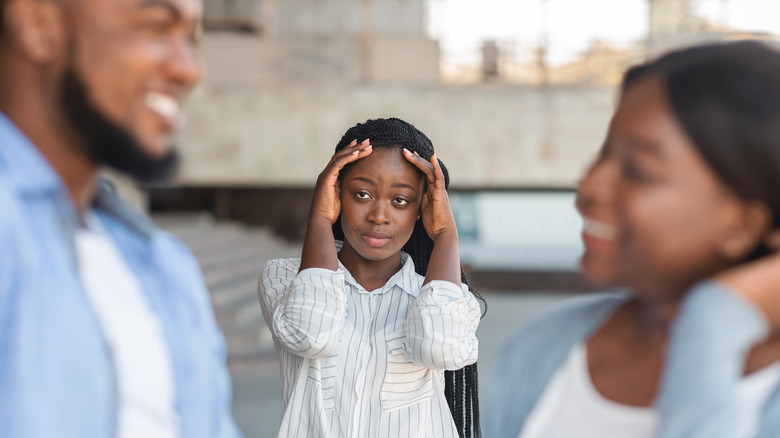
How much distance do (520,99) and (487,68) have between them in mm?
1116

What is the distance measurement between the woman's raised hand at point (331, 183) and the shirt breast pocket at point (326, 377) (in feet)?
1.22

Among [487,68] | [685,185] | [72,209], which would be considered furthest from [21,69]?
[487,68]

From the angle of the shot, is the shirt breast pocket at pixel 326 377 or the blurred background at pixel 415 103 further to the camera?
the blurred background at pixel 415 103

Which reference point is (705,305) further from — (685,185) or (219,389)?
(219,389)

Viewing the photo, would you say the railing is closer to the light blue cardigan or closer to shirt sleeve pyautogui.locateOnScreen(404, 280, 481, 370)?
shirt sleeve pyautogui.locateOnScreen(404, 280, 481, 370)

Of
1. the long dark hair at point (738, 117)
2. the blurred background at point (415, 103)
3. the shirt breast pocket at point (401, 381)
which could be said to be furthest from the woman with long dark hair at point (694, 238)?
the blurred background at point (415, 103)

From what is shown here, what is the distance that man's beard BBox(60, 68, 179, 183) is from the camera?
935 millimetres

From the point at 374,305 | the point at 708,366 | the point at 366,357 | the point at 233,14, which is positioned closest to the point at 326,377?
the point at 366,357

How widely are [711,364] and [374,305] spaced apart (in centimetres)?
127

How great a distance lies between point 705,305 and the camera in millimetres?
876

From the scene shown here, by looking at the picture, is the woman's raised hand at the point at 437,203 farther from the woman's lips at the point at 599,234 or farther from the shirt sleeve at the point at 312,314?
the woman's lips at the point at 599,234

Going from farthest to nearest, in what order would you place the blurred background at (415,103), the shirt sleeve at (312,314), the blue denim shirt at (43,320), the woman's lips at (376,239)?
the blurred background at (415,103)
the woman's lips at (376,239)
the shirt sleeve at (312,314)
the blue denim shirt at (43,320)

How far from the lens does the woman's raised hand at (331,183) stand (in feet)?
6.62

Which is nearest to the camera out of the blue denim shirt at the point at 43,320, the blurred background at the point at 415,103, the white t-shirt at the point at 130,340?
the blue denim shirt at the point at 43,320
